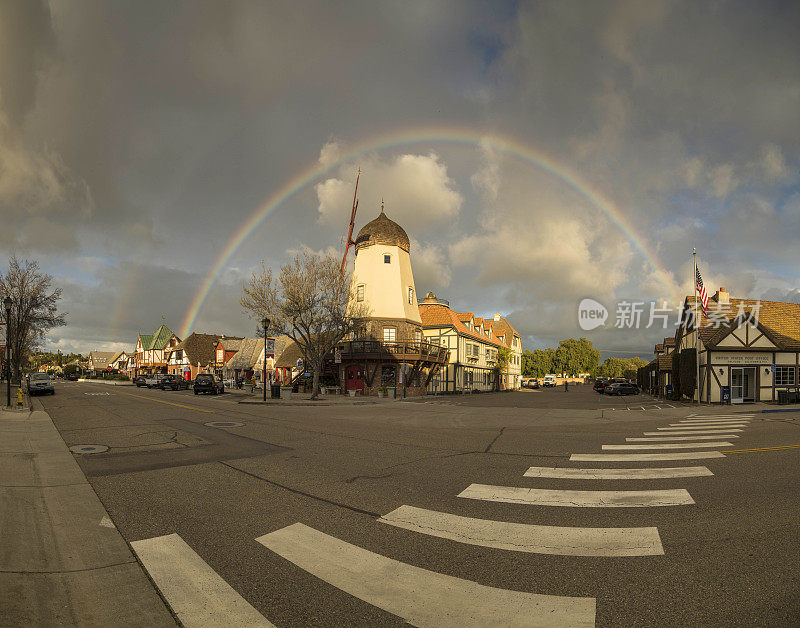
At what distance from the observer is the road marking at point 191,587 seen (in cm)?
352

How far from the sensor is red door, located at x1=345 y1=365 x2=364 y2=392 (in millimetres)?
41469

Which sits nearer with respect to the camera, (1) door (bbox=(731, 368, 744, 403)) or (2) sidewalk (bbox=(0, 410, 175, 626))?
(2) sidewalk (bbox=(0, 410, 175, 626))

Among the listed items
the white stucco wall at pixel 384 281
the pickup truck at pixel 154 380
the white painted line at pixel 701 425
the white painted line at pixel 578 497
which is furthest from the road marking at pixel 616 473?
the pickup truck at pixel 154 380

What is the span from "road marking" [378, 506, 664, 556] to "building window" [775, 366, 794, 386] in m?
34.1

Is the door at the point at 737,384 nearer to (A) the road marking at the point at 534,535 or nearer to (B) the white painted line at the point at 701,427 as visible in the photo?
(B) the white painted line at the point at 701,427

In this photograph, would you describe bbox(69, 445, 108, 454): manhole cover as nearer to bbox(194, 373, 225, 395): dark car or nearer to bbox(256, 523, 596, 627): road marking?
bbox(256, 523, 596, 627): road marking

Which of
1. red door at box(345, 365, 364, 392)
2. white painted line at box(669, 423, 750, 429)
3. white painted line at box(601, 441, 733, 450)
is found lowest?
red door at box(345, 365, 364, 392)

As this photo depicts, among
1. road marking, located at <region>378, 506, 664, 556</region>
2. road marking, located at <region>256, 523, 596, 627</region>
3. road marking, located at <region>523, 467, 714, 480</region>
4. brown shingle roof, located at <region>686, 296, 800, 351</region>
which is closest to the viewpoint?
road marking, located at <region>256, 523, 596, 627</region>

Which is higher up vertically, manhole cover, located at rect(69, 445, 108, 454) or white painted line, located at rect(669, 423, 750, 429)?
white painted line, located at rect(669, 423, 750, 429)

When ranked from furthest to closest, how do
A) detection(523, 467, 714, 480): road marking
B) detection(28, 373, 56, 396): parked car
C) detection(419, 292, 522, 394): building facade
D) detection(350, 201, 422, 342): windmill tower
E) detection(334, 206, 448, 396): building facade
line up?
detection(419, 292, 522, 394): building facade < detection(350, 201, 422, 342): windmill tower < detection(334, 206, 448, 396): building facade < detection(28, 373, 56, 396): parked car < detection(523, 467, 714, 480): road marking

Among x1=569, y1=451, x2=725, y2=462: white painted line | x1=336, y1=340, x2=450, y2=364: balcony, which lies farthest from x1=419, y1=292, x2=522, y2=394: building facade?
x1=569, y1=451, x2=725, y2=462: white painted line

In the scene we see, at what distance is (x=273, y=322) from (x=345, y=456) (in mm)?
24030

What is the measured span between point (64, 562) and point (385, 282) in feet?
130

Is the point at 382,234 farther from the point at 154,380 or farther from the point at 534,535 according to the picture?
the point at 534,535
